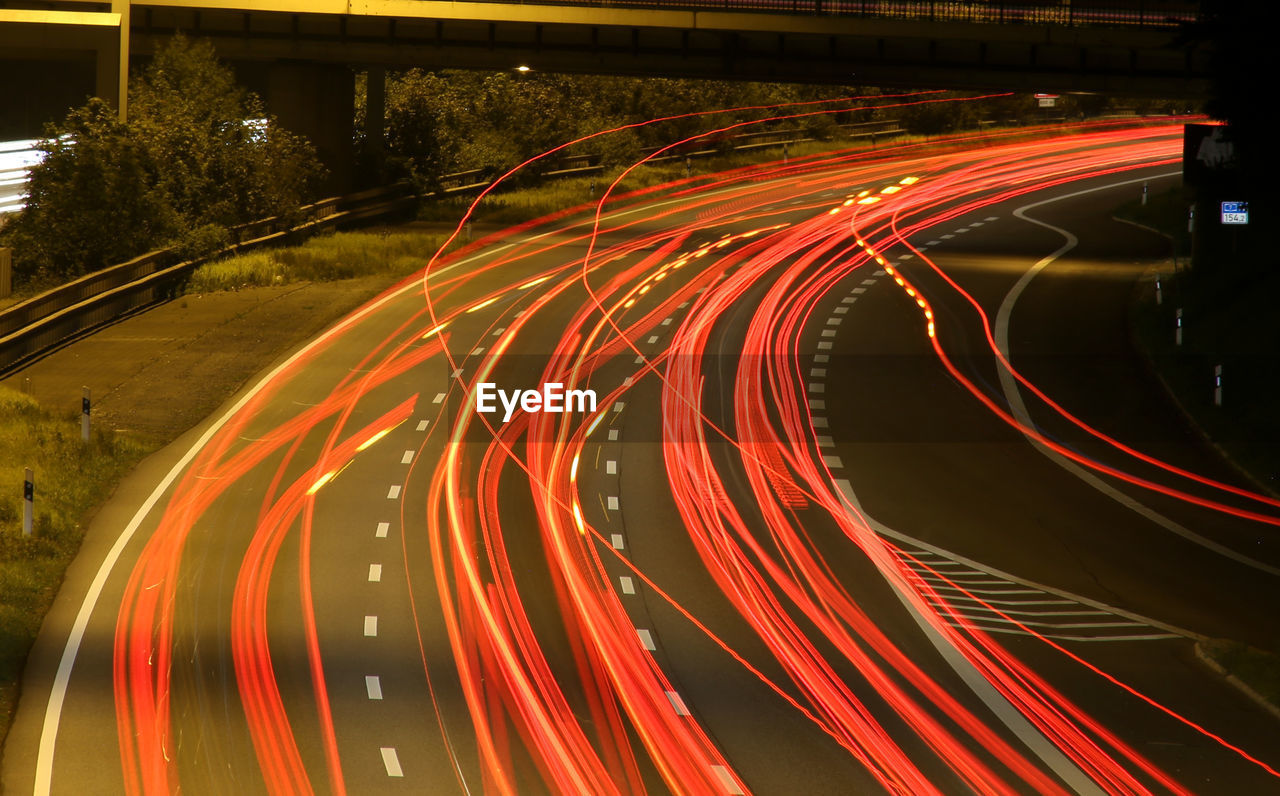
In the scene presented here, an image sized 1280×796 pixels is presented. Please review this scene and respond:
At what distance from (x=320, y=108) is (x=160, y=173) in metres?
12.7

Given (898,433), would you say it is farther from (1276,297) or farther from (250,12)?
(250,12)

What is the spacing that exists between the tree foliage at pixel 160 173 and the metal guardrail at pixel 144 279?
700 millimetres

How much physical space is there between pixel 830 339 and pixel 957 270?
995 cm

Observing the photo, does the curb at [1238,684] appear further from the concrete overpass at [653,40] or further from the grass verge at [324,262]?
the concrete overpass at [653,40]

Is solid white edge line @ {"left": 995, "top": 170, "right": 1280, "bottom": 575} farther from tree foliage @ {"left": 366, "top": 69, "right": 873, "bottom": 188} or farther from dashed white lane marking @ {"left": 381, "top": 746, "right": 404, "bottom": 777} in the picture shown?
tree foliage @ {"left": 366, "top": 69, "right": 873, "bottom": 188}

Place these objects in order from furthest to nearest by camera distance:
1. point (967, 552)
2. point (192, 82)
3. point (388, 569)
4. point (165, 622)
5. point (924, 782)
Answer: point (192, 82), point (967, 552), point (388, 569), point (165, 622), point (924, 782)

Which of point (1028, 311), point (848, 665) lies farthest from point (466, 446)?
point (1028, 311)

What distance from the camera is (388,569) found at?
66.7 feet

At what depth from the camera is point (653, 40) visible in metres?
52.0

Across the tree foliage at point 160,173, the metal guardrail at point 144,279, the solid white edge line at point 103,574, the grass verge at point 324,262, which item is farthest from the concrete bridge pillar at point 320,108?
the solid white edge line at point 103,574

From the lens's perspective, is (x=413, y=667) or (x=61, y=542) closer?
(x=413, y=667)

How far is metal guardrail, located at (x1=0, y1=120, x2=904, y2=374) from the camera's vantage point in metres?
31.8

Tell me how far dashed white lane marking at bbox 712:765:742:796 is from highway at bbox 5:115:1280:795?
78 millimetres

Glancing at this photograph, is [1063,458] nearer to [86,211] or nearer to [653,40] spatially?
[86,211]
